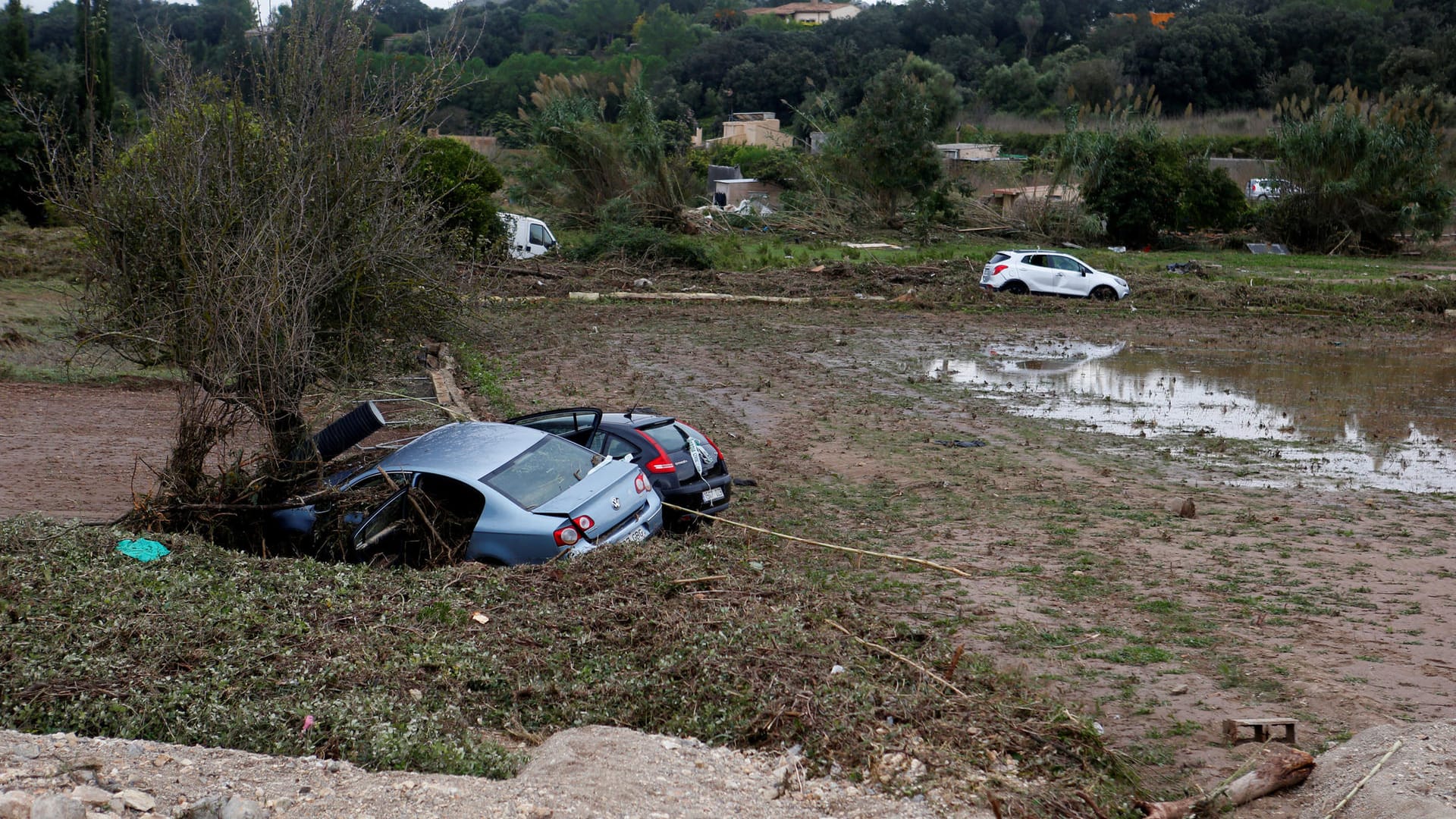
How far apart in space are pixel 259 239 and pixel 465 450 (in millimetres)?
2566

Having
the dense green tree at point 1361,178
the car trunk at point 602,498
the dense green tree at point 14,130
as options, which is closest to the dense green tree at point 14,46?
the dense green tree at point 14,130

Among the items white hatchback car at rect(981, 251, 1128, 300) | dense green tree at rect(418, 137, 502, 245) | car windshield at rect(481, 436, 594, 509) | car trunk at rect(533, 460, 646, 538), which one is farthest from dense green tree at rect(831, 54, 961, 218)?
car trunk at rect(533, 460, 646, 538)

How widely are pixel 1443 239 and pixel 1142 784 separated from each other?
4495 centimetres

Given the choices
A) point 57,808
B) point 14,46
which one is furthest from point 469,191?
point 57,808

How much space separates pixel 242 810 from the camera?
193 inches

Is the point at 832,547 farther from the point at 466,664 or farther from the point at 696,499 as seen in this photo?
the point at 466,664

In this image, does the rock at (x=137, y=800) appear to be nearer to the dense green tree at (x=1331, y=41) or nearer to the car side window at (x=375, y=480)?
the car side window at (x=375, y=480)

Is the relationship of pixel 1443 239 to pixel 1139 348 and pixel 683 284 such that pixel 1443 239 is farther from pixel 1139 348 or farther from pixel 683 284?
pixel 683 284

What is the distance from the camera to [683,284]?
30844 mm

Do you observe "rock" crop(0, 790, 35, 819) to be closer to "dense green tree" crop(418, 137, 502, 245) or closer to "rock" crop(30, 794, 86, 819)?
"rock" crop(30, 794, 86, 819)

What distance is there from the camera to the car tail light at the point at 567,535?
9.11 m

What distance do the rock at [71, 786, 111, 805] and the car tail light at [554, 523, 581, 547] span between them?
174 inches

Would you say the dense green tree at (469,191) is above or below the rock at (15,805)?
above

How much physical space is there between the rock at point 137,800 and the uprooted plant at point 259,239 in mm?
5120
